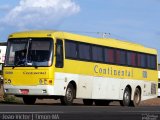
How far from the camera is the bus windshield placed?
24.3 meters

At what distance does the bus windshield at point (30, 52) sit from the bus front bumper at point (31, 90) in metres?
0.98

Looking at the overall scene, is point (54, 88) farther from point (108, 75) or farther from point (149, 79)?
point (149, 79)

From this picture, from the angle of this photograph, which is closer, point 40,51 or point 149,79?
point 40,51

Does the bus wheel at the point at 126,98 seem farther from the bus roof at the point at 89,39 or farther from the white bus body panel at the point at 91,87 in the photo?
the bus roof at the point at 89,39

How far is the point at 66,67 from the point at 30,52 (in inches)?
70.8

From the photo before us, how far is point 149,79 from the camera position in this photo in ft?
110

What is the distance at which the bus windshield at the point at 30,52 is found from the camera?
2428 cm

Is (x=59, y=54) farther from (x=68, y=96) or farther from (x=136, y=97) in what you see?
(x=136, y=97)

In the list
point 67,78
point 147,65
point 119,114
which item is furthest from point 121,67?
point 119,114

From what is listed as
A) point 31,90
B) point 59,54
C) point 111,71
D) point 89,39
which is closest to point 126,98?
point 111,71

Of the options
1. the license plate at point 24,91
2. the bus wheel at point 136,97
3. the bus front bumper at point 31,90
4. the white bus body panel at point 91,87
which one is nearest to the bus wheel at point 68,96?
the white bus body panel at point 91,87

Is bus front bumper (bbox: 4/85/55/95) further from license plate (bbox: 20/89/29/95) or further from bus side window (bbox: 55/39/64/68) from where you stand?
bus side window (bbox: 55/39/64/68)

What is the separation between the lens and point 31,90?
24.5 m

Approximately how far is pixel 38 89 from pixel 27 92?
0.51 metres
